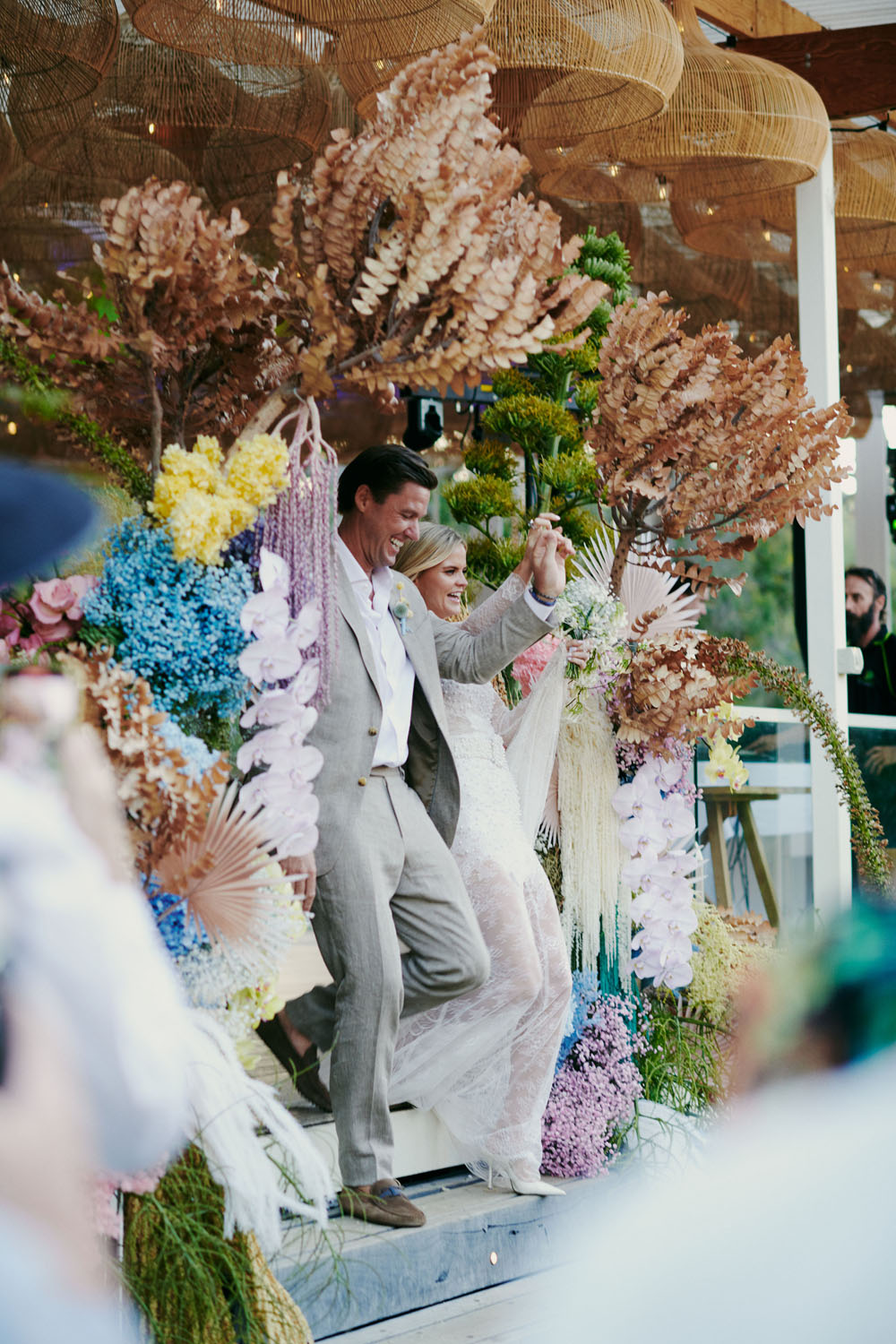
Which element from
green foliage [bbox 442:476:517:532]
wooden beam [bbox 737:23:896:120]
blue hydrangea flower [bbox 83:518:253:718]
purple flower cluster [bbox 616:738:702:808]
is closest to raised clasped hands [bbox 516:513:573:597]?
green foliage [bbox 442:476:517:532]

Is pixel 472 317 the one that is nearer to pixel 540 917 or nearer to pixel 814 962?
pixel 540 917

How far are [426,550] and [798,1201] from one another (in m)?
2.64

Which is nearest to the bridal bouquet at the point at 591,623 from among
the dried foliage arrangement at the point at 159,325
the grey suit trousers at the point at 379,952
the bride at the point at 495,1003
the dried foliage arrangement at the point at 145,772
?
the bride at the point at 495,1003

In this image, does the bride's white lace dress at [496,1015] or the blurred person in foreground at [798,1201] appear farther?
the bride's white lace dress at [496,1015]

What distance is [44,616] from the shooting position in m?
2.36

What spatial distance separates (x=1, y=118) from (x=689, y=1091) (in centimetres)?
319

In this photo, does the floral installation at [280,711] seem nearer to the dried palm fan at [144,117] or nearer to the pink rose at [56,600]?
the pink rose at [56,600]

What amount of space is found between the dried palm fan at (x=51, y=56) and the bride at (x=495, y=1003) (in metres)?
1.71

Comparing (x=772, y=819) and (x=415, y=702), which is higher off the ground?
(x=415, y=702)

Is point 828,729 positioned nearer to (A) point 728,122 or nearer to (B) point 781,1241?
(A) point 728,122

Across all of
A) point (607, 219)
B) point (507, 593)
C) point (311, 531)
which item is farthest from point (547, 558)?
point (607, 219)

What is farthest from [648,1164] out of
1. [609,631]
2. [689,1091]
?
[609,631]

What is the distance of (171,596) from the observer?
7.87 ft

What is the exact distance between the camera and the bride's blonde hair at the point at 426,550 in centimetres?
347
